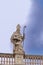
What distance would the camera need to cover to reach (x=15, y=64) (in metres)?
69.4

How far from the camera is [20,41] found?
69500 millimetres

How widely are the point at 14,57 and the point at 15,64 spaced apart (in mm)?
499

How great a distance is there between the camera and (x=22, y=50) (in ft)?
228

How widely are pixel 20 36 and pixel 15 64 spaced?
1.88 metres

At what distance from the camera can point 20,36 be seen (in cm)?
6950

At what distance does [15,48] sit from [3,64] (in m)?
1.35

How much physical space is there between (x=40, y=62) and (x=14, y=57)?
1.83 metres

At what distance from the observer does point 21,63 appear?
69.4 meters

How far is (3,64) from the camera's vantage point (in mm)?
69188

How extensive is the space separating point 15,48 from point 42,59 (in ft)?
6.94

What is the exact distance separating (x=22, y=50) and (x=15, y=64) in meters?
1.04

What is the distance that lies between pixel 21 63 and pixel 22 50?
0.87 m

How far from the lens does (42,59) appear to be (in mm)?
70312
